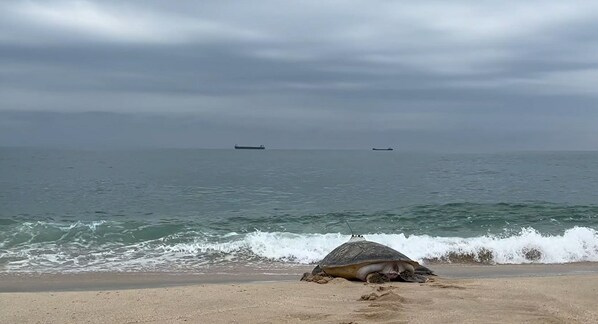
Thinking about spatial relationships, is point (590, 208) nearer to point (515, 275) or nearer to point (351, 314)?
point (515, 275)

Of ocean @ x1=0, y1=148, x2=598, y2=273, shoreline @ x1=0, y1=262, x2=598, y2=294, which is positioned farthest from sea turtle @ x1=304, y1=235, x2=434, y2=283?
ocean @ x1=0, y1=148, x2=598, y2=273

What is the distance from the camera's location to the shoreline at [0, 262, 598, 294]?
9211mm

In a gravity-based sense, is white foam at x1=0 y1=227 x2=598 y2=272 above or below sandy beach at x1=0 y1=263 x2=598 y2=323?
below

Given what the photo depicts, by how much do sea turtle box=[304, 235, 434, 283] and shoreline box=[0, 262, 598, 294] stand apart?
801mm

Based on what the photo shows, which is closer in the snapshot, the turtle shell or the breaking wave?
the turtle shell

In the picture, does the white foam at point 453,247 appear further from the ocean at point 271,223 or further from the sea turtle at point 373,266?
the sea turtle at point 373,266

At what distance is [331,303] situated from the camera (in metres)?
6.73

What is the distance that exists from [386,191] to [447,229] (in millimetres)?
12168

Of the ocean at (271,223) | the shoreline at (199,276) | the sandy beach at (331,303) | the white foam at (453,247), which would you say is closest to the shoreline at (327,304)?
the sandy beach at (331,303)

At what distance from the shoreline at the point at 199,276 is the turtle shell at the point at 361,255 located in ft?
2.81

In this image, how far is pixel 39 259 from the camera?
1190 cm

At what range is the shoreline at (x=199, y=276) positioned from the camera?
9211 millimetres

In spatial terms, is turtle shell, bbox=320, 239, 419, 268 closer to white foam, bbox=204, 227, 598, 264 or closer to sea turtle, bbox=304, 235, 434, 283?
sea turtle, bbox=304, 235, 434, 283

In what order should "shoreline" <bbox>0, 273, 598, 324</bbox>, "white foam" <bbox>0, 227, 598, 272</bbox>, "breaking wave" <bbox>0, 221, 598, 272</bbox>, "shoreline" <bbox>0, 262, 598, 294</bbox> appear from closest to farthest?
"shoreline" <bbox>0, 273, 598, 324</bbox> → "shoreline" <bbox>0, 262, 598, 294</bbox> → "white foam" <bbox>0, 227, 598, 272</bbox> → "breaking wave" <bbox>0, 221, 598, 272</bbox>
